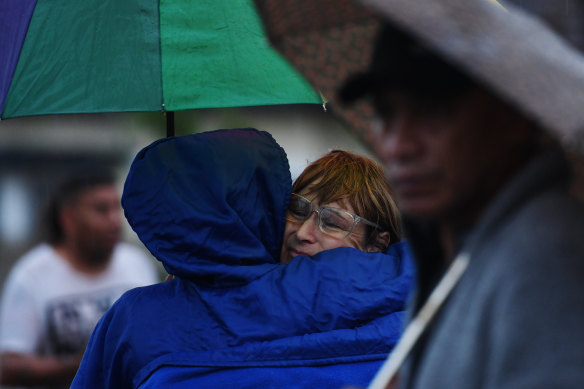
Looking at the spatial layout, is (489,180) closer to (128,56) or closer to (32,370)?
(128,56)

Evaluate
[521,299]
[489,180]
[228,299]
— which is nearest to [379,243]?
[228,299]

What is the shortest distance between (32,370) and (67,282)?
0.51 m

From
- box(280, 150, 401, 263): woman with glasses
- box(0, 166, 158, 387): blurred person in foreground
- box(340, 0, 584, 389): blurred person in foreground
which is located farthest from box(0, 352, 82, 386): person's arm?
box(340, 0, 584, 389): blurred person in foreground

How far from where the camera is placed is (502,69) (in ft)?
2.88

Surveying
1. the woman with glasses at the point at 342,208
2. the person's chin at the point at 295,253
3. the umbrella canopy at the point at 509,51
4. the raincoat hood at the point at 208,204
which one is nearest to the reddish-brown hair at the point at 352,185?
the woman with glasses at the point at 342,208

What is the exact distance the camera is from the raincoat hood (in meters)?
1.98

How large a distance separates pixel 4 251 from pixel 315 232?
10256 millimetres

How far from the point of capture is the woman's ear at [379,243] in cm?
251

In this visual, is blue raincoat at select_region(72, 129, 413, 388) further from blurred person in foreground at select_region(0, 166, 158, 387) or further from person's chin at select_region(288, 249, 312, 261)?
blurred person in foreground at select_region(0, 166, 158, 387)

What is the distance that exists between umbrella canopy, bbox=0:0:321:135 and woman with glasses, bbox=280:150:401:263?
1.12ft

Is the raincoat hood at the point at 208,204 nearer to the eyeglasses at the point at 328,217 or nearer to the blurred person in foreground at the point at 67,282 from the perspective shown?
the eyeglasses at the point at 328,217

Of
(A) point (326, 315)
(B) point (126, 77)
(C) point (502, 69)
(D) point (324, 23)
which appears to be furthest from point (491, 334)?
(B) point (126, 77)

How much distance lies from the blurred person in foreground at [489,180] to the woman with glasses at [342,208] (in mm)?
1277

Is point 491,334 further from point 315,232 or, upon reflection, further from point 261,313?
point 315,232
